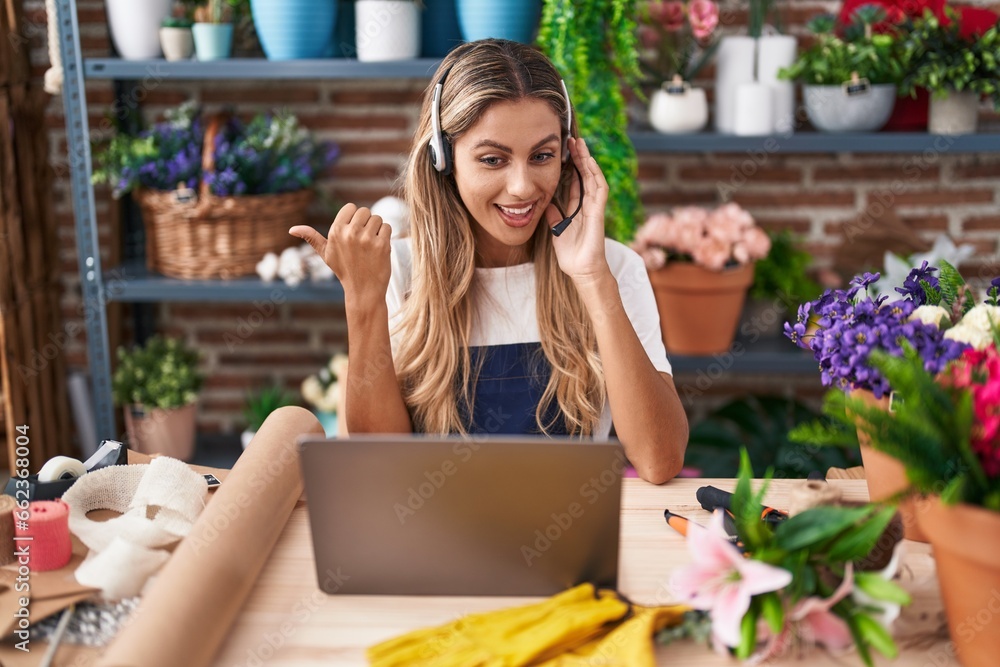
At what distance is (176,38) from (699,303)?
1.52 m

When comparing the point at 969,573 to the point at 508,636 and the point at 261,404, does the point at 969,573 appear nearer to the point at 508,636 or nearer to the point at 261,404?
the point at 508,636

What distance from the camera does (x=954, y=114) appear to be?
2416mm

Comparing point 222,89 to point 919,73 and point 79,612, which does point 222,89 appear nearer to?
point 919,73

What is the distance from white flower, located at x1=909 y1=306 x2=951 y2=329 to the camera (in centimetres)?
102

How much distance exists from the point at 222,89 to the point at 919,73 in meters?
1.91

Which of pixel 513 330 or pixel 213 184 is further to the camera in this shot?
pixel 213 184

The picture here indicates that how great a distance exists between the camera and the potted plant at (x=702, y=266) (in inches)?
96.2

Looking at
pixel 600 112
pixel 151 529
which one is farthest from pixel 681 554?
pixel 600 112

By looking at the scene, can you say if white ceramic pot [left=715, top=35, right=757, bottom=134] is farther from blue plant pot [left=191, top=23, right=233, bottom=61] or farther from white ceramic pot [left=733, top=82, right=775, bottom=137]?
blue plant pot [left=191, top=23, right=233, bottom=61]

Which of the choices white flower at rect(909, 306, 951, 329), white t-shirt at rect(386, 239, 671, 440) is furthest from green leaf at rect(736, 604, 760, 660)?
white t-shirt at rect(386, 239, 671, 440)

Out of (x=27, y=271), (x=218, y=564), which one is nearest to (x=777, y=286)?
(x=218, y=564)

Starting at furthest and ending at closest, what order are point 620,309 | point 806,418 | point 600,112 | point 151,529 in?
1. point 806,418
2. point 600,112
3. point 620,309
4. point 151,529

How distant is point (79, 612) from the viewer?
951mm

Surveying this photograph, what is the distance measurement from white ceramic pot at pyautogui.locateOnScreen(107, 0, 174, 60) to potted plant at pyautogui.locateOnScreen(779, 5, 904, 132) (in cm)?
162
